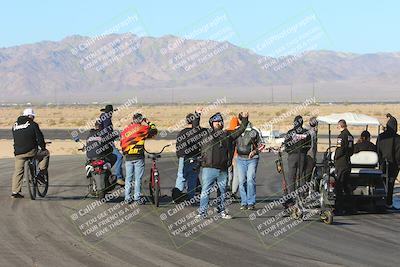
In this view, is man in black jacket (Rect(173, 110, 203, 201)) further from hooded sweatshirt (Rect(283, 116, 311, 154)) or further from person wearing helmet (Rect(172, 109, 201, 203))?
hooded sweatshirt (Rect(283, 116, 311, 154))

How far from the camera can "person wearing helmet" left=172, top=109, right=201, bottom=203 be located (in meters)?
15.6

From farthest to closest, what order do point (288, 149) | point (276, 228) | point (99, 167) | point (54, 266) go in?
1. point (99, 167)
2. point (288, 149)
3. point (276, 228)
4. point (54, 266)

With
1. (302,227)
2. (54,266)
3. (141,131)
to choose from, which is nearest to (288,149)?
(302,227)

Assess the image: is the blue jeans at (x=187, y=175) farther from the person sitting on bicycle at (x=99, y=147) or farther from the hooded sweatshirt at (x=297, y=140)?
the hooded sweatshirt at (x=297, y=140)

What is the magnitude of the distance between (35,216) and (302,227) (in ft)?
15.9

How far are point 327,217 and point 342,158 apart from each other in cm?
178

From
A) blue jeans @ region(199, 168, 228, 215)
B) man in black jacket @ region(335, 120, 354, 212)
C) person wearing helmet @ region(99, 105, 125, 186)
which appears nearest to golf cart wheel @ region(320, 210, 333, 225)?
man in black jacket @ region(335, 120, 354, 212)

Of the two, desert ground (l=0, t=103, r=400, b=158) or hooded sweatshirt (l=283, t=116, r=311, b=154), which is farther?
desert ground (l=0, t=103, r=400, b=158)

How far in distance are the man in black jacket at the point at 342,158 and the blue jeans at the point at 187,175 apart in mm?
2960

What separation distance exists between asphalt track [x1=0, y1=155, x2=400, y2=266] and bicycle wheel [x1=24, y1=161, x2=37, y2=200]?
0.22 m

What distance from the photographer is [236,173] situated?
54.3 ft

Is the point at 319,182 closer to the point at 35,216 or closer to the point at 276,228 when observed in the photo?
the point at 276,228

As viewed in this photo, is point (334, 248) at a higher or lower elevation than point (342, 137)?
lower

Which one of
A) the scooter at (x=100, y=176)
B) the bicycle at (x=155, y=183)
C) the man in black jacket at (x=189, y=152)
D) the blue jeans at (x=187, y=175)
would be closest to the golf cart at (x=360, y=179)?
the man in black jacket at (x=189, y=152)
